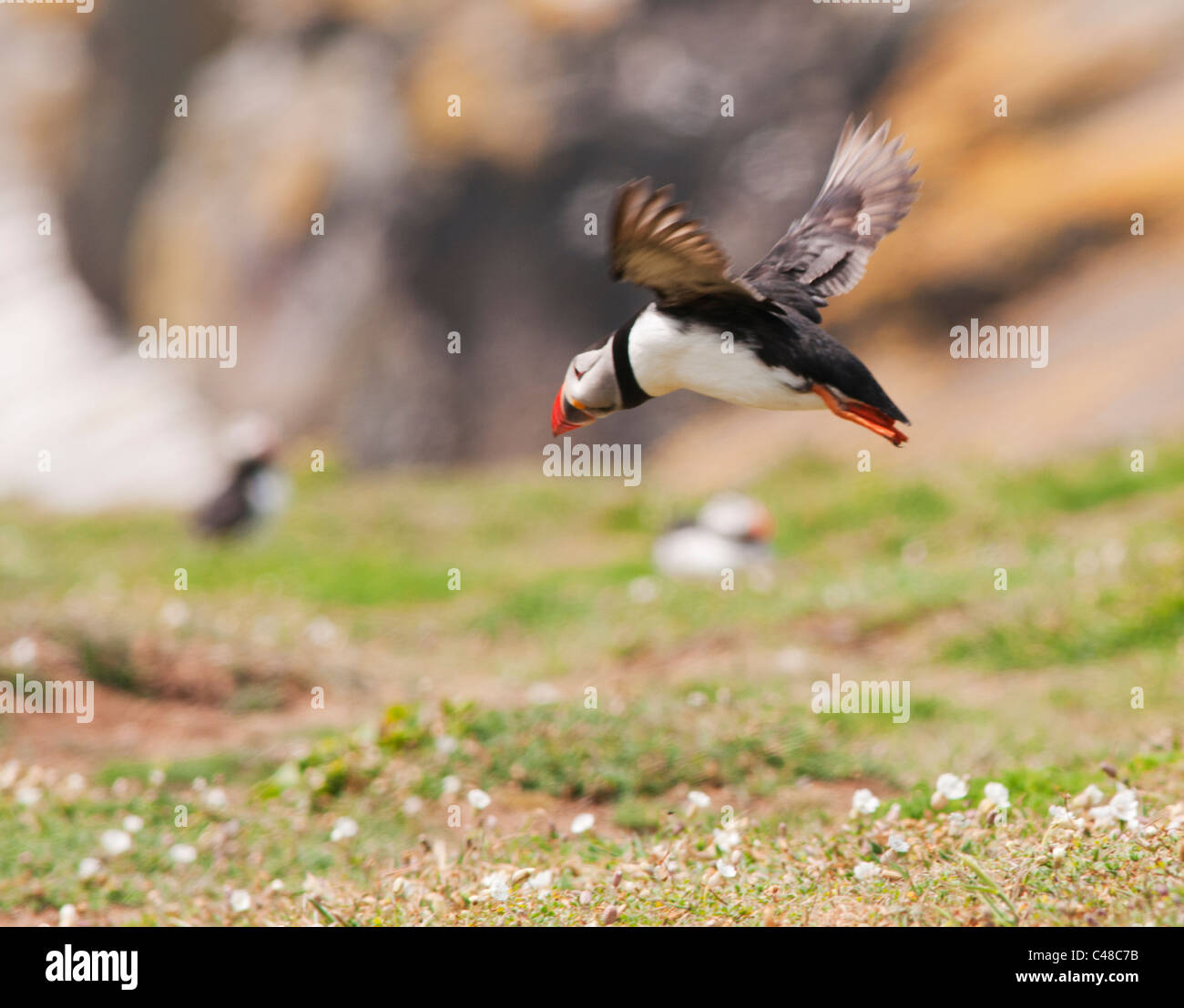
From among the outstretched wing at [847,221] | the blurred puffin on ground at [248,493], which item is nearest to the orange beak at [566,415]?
the outstretched wing at [847,221]

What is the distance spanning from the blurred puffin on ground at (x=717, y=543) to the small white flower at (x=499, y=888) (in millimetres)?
7165

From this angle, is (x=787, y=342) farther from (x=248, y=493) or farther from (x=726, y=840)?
(x=248, y=493)

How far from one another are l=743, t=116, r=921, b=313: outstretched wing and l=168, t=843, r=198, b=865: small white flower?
3250 mm

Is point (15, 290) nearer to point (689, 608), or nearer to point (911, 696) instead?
point (689, 608)

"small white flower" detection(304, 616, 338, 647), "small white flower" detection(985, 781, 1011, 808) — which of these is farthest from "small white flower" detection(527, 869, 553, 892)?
"small white flower" detection(304, 616, 338, 647)

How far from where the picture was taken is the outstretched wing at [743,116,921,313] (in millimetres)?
4250

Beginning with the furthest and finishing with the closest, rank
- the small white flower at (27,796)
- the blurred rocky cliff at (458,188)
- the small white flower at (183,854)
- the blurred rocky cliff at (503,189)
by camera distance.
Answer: the blurred rocky cliff at (458,188) → the blurred rocky cliff at (503,189) → the small white flower at (27,796) → the small white flower at (183,854)

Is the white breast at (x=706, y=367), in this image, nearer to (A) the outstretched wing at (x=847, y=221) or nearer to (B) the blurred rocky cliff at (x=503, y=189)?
(A) the outstretched wing at (x=847, y=221)

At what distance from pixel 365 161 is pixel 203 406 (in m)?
5.08

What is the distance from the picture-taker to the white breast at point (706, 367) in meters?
3.68

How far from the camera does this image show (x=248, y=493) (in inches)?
549

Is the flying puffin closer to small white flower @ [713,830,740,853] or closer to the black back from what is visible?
the black back

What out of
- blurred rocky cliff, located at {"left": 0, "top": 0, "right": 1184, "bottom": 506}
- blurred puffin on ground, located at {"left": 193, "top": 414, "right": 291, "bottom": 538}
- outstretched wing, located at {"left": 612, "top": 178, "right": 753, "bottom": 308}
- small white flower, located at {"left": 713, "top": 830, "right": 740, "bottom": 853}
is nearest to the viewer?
outstretched wing, located at {"left": 612, "top": 178, "right": 753, "bottom": 308}

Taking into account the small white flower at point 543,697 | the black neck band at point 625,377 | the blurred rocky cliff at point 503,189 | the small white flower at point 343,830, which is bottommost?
the small white flower at point 343,830
